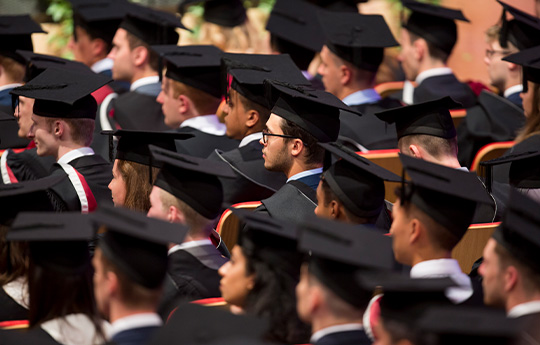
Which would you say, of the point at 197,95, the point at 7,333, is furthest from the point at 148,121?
the point at 7,333

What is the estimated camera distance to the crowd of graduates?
2852 mm

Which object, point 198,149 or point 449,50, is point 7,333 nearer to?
point 198,149

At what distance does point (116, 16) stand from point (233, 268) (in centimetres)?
502

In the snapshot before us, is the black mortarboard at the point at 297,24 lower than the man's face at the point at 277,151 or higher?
lower

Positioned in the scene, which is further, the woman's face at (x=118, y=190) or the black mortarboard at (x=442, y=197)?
the woman's face at (x=118, y=190)

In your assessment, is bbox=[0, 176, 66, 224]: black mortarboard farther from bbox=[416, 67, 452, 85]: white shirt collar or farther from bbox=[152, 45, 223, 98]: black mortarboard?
bbox=[416, 67, 452, 85]: white shirt collar

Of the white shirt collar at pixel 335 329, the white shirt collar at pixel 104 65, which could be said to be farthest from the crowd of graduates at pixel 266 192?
the white shirt collar at pixel 104 65

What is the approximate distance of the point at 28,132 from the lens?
5.32 m

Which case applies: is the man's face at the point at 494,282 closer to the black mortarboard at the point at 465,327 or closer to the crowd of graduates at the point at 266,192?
the crowd of graduates at the point at 266,192

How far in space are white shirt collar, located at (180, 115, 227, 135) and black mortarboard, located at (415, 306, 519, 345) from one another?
141 inches

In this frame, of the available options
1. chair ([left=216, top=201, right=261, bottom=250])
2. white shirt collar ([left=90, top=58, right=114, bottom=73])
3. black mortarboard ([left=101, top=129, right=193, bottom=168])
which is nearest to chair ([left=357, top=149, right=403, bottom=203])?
chair ([left=216, top=201, right=261, bottom=250])

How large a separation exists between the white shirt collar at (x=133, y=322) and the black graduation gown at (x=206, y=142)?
2.85m

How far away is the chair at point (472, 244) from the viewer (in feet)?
13.7

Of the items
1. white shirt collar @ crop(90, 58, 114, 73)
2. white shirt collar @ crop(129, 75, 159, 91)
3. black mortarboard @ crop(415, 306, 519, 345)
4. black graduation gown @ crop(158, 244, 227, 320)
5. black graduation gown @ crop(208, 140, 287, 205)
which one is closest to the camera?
black mortarboard @ crop(415, 306, 519, 345)
